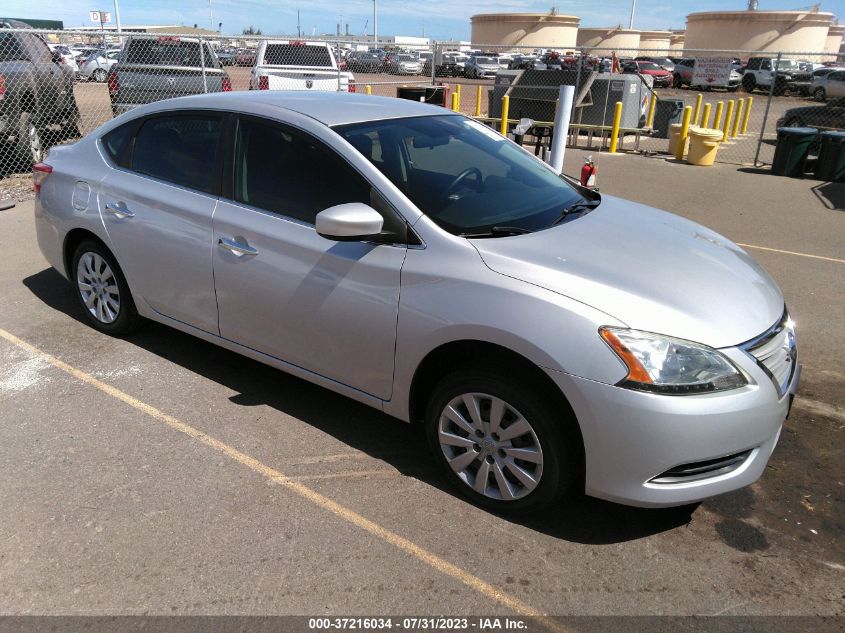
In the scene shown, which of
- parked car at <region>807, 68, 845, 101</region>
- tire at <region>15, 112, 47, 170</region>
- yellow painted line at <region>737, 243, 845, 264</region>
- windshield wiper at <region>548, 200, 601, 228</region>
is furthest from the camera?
parked car at <region>807, 68, 845, 101</region>

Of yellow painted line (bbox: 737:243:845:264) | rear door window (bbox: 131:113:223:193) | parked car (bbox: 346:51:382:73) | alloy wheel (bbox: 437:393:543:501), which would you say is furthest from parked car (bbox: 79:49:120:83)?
alloy wheel (bbox: 437:393:543:501)

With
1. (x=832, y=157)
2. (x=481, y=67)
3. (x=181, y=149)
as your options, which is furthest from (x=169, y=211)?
(x=481, y=67)

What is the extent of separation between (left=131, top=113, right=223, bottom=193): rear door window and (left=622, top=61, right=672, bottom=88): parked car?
35.4 meters

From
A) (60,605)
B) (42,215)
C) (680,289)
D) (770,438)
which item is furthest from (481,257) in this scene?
(42,215)

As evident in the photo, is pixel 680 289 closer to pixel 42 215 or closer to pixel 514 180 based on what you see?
pixel 514 180

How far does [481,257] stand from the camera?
282cm

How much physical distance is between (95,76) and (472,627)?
28.8 metres

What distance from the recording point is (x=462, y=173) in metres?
3.59

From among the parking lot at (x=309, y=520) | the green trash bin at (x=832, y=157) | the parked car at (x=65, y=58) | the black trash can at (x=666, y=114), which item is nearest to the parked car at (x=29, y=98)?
the parked car at (x=65, y=58)

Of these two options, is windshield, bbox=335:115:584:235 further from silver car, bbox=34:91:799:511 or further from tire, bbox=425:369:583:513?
tire, bbox=425:369:583:513

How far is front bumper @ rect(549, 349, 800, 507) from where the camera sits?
8.06 ft

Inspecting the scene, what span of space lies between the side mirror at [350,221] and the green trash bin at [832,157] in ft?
36.8

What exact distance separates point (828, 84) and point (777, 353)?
34.8 meters

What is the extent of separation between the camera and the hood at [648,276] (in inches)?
102
